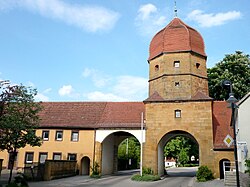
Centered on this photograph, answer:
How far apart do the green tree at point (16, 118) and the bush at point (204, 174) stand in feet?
44.8

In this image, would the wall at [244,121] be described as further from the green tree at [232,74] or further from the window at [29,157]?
the window at [29,157]

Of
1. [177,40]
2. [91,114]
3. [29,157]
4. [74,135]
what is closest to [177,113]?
[177,40]

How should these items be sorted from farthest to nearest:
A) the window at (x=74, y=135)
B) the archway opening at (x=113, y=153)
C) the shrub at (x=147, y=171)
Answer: the archway opening at (x=113, y=153)
the window at (x=74, y=135)
the shrub at (x=147, y=171)

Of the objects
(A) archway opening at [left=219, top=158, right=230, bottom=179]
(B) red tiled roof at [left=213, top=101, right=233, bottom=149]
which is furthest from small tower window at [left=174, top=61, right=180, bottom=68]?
(A) archway opening at [left=219, top=158, right=230, bottom=179]

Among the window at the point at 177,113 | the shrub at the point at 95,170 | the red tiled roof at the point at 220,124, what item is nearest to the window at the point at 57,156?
the shrub at the point at 95,170

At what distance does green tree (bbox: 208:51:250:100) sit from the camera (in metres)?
35.0

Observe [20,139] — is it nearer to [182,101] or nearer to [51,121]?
[51,121]

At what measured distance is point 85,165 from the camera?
1223 inches

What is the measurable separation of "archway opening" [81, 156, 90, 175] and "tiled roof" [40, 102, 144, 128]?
369cm

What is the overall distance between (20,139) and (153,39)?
19065 millimetres

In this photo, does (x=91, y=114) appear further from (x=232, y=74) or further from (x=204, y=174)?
(x=232, y=74)

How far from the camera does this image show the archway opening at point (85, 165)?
3057 cm

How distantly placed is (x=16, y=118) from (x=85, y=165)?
1441cm

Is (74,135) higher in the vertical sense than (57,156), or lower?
higher
